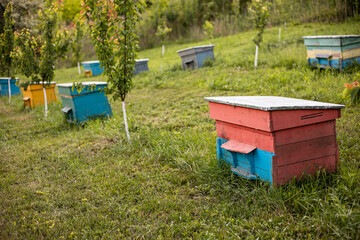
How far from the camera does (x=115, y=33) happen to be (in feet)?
17.2

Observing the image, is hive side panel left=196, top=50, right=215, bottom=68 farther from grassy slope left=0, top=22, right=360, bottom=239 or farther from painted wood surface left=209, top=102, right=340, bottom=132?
painted wood surface left=209, top=102, right=340, bottom=132

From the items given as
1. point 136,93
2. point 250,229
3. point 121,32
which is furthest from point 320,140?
point 136,93

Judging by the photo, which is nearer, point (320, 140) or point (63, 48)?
point (320, 140)

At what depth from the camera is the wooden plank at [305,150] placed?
3082 mm

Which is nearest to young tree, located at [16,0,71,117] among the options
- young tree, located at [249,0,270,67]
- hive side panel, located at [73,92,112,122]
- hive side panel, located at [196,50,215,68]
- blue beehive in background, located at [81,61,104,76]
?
hive side panel, located at [73,92,112,122]

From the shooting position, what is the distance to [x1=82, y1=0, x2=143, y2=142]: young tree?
514 cm

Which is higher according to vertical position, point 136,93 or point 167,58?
point 167,58

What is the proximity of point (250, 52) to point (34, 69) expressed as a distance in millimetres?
8434

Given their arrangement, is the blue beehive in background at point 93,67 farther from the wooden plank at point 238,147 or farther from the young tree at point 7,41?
the wooden plank at point 238,147

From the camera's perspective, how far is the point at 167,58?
737 inches

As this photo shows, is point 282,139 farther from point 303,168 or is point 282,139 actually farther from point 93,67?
point 93,67

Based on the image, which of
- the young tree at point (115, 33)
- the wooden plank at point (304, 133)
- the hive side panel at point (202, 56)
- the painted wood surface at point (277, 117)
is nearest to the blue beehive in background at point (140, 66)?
the hive side panel at point (202, 56)

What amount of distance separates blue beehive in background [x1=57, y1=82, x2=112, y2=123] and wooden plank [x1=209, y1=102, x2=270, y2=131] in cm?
378

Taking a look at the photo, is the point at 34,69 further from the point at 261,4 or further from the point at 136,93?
the point at 261,4
